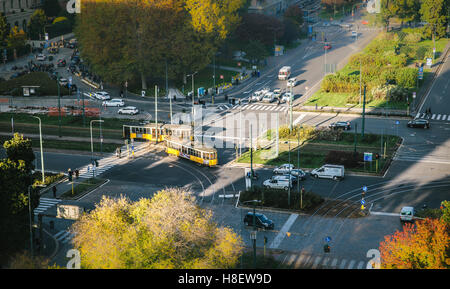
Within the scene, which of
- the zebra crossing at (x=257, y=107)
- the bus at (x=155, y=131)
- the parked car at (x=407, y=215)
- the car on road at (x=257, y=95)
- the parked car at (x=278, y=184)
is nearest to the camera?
the parked car at (x=407, y=215)

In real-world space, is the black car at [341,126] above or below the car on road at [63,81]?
below

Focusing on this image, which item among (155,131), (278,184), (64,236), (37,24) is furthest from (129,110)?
(37,24)

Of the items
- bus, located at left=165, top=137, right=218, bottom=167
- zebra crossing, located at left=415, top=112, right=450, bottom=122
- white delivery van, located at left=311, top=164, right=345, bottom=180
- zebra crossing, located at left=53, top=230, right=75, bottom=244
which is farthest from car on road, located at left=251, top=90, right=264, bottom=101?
zebra crossing, located at left=53, top=230, right=75, bottom=244

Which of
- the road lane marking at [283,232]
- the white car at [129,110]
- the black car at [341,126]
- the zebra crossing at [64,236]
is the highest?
the white car at [129,110]

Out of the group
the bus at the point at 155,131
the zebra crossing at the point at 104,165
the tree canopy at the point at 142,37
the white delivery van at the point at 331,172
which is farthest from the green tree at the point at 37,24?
the white delivery van at the point at 331,172

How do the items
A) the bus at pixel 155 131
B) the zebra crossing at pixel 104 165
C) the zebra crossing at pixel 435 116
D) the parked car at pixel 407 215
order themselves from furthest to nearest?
the zebra crossing at pixel 435 116, the bus at pixel 155 131, the zebra crossing at pixel 104 165, the parked car at pixel 407 215

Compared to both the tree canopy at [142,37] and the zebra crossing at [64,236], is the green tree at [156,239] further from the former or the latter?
the tree canopy at [142,37]

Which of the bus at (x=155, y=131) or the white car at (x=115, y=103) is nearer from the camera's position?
the bus at (x=155, y=131)
